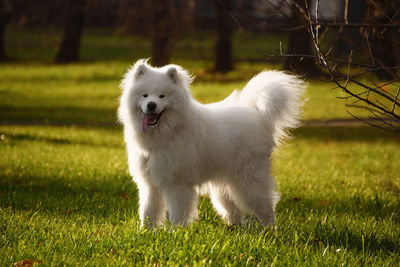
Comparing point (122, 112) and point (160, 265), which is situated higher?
point (122, 112)

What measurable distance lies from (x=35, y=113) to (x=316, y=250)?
41.8ft

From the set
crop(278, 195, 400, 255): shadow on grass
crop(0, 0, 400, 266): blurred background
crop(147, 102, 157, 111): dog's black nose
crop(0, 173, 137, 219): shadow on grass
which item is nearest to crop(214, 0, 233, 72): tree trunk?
crop(0, 0, 400, 266): blurred background

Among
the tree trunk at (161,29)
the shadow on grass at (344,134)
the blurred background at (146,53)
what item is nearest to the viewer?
the shadow on grass at (344,134)

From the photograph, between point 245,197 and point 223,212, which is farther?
point 223,212

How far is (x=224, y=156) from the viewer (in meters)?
5.18

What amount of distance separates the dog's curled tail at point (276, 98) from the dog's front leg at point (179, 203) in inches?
50.9

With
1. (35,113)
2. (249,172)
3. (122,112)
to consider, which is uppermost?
(122,112)

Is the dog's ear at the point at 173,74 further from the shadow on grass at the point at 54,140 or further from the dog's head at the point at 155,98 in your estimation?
the shadow on grass at the point at 54,140

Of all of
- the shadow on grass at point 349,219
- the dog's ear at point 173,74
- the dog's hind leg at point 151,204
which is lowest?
the shadow on grass at point 349,219

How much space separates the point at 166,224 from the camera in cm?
481

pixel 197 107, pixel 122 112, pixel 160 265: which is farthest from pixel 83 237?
pixel 197 107

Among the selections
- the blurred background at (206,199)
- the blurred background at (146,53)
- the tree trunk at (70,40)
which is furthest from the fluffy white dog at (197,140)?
the tree trunk at (70,40)

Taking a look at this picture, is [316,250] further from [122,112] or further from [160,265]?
[122,112]

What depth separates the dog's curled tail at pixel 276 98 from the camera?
540cm
